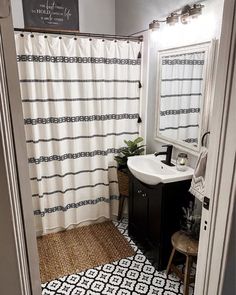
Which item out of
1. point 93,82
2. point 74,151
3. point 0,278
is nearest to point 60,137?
point 74,151

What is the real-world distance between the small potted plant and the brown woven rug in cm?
52

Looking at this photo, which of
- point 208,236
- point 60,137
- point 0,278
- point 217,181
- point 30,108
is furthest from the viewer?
point 60,137

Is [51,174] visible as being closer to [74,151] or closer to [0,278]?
[74,151]

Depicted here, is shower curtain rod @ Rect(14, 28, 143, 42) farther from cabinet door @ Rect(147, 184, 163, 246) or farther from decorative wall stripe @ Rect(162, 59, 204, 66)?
cabinet door @ Rect(147, 184, 163, 246)

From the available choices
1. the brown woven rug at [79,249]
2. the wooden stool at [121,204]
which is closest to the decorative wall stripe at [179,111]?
the wooden stool at [121,204]

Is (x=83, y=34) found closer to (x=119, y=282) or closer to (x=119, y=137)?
(x=119, y=137)

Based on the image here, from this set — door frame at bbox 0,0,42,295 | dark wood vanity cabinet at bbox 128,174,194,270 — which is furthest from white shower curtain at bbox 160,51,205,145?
door frame at bbox 0,0,42,295

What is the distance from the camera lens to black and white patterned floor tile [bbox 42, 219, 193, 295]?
201 cm

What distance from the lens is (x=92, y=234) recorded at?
2760 mm

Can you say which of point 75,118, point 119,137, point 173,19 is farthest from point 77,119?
point 173,19

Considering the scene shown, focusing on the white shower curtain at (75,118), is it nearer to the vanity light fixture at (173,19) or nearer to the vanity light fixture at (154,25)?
the vanity light fixture at (154,25)

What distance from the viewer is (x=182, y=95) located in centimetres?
229

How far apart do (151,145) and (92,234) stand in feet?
3.89

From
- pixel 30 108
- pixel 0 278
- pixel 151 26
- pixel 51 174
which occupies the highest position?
pixel 151 26
